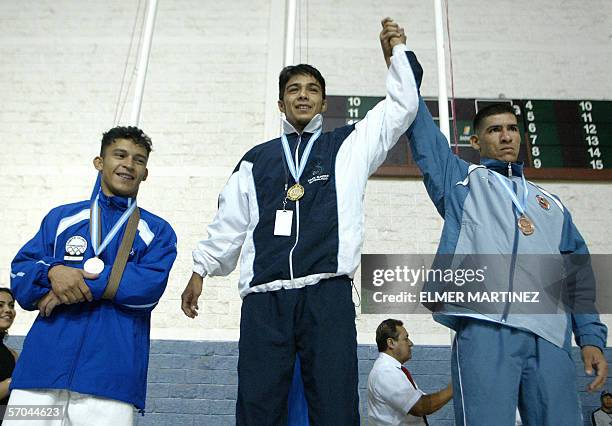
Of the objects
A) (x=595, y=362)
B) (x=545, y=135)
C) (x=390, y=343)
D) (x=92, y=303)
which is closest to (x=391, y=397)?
(x=390, y=343)

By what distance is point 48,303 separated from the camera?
197 centimetres

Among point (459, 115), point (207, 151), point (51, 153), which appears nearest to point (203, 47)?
point (207, 151)

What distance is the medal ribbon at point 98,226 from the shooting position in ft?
6.97

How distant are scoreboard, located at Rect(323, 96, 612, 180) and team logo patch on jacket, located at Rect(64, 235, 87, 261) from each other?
3.87 metres

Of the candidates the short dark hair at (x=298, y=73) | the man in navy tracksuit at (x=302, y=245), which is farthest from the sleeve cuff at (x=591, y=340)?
the short dark hair at (x=298, y=73)

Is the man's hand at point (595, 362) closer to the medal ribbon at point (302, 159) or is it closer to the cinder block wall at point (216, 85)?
the medal ribbon at point (302, 159)

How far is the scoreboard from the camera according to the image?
577 cm

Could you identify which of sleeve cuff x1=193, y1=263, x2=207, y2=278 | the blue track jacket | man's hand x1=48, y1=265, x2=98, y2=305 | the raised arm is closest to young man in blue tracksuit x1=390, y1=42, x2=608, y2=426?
the raised arm

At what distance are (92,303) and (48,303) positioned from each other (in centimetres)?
14

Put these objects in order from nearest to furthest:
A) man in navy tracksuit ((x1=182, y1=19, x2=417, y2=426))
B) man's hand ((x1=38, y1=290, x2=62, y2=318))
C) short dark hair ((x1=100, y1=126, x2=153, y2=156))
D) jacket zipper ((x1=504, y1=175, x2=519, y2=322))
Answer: man in navy tracksuit ((x1=182, y1=19, x2=417, y2=426))
jacket zipper ((x1=504, y1=175, x2=519, y2=322))
man's hand ((x1=38, y1=290, x2=62, y2=318))
short dark hair ((x1=100, y1=126, x2=153, y2=156))

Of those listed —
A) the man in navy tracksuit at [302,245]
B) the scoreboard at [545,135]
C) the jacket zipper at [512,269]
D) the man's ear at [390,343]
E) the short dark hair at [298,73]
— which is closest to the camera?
the man in navy tracksuit at [302,245]

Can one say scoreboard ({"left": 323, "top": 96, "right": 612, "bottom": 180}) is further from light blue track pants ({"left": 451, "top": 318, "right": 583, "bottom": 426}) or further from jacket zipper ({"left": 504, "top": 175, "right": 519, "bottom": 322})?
light blue track pants ({"left": 451, "top": 318, "right": 583, "bottom": 426})

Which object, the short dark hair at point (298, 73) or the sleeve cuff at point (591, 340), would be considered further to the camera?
the short dark hair at point (298, 73)

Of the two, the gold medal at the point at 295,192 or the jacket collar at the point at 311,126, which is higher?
the jacket collar at the point at 311,126
